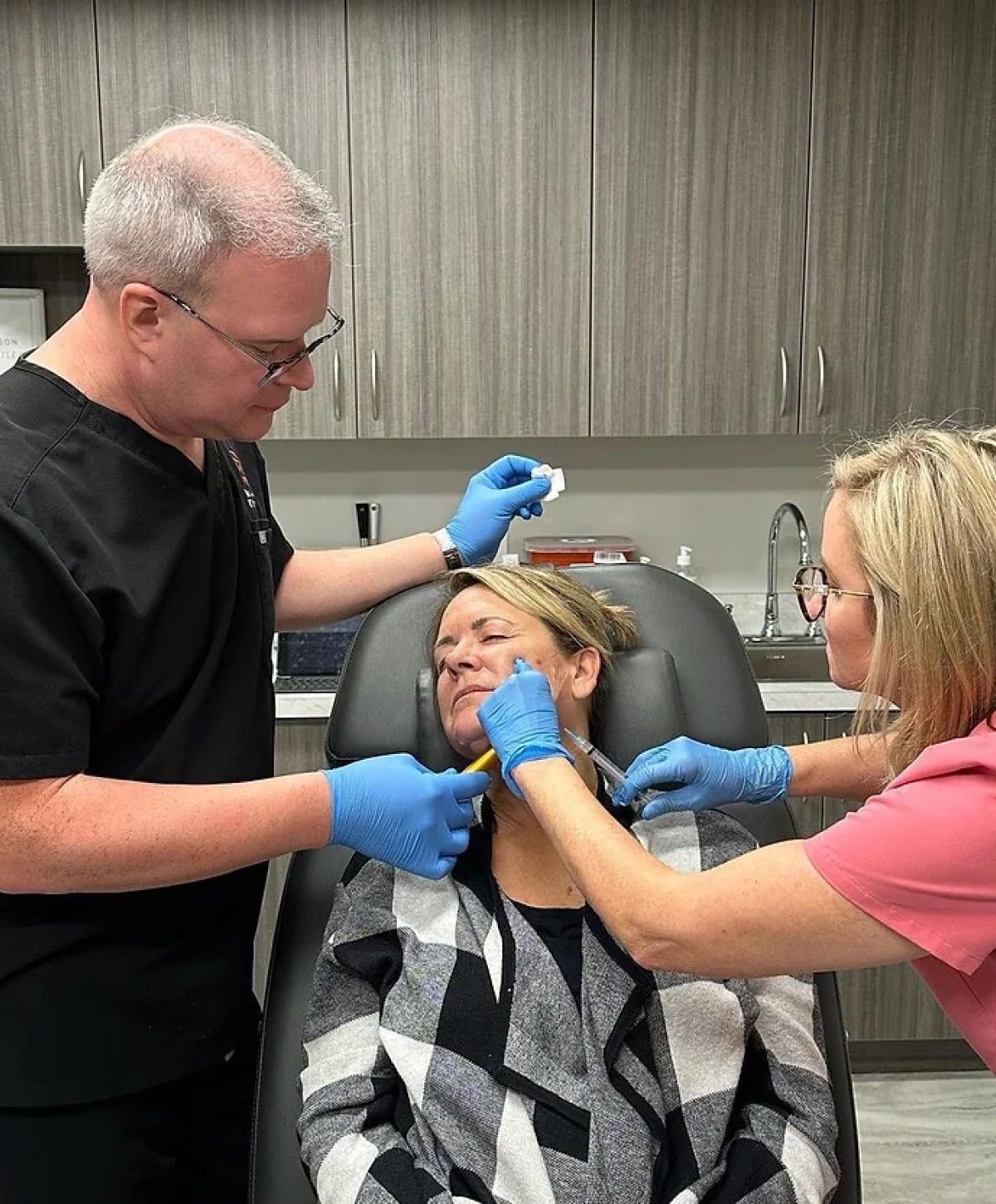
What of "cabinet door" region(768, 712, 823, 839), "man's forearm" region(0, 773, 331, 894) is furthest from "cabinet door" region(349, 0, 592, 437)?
"man's forearm" region(0, 773, 331, 894)

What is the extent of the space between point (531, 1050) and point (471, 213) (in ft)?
5.93

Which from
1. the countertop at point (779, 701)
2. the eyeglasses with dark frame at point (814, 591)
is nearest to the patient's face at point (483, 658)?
the eyeglasses with dark frame at point (814, 591)

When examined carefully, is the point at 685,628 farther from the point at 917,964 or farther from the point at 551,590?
the point at 917,964

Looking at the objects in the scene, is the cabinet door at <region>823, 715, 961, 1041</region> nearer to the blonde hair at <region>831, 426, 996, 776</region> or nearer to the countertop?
the countertop

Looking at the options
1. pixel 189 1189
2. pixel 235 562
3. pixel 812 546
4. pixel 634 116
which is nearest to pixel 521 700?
pixel 235 562

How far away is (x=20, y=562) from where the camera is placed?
41.4 inches

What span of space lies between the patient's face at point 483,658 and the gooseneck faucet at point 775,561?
4.52ft

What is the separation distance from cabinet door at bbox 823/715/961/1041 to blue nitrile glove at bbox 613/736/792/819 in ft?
3.82

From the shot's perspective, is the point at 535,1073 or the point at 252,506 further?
the point at 252,506

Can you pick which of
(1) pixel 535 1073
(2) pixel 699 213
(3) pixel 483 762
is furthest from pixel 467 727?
(2) pixel 699 213

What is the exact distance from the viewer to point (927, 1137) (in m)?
2.35

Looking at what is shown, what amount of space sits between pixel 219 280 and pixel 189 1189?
1076 mm

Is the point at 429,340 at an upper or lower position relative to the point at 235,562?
upper

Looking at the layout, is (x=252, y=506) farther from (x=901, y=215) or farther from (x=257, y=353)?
(x=901, y=215)
